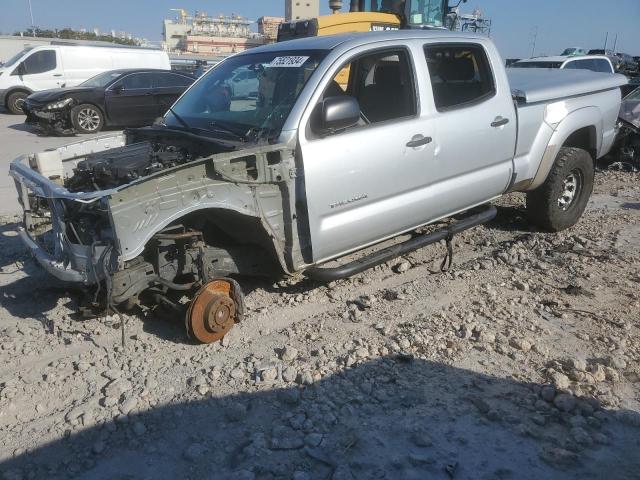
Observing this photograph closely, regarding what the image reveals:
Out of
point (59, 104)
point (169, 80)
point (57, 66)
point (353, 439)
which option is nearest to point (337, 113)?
point (353, 439)

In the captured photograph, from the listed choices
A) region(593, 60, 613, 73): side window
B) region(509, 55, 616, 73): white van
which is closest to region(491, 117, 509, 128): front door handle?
region(509, 55, 616, 73): white van

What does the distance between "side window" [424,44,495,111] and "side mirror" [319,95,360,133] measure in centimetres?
102

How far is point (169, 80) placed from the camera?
14172 millimetres

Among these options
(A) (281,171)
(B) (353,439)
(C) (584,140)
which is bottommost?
(B) (353,439)

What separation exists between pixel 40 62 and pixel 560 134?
1659 cm

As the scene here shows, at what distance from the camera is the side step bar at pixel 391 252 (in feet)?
12.6

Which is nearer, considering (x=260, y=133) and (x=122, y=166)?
(x=122, y=166)

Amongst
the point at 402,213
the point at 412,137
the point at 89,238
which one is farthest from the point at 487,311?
the point at 89,238

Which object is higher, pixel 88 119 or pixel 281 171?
pixel 281 171

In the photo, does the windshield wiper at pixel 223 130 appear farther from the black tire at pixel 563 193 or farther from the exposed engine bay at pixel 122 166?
the black tire at pixel 563 193

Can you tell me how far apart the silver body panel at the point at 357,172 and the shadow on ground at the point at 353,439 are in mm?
980

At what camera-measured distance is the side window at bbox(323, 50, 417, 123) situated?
408 centimetres

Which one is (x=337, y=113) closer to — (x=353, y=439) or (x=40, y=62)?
(x=353, y=439)

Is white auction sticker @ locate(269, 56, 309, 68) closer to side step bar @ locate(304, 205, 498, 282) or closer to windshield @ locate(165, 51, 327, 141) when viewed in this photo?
windshield @ locate(165, 51, 327, 141)
